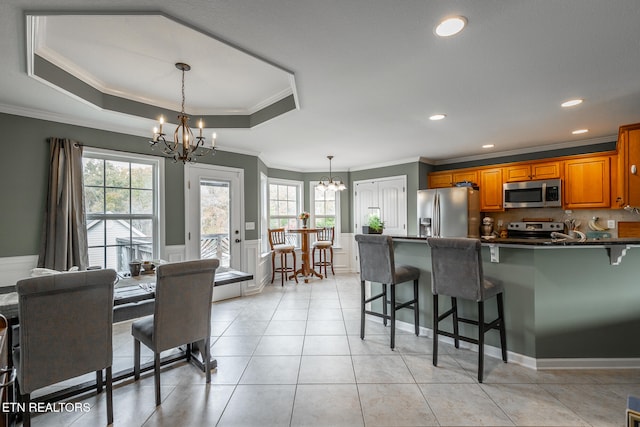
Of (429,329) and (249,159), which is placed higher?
(249,159)

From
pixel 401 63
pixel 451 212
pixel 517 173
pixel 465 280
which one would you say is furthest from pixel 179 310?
pixel 517 173

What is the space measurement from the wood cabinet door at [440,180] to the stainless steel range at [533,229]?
1272mm

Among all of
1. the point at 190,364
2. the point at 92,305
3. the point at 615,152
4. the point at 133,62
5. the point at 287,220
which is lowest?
the point at 190,364

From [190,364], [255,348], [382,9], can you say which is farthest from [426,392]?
[382,9]

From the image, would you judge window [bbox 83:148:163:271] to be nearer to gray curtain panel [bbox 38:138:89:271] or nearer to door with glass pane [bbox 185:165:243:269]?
gray curtain panel [bbox 38:138:89:271]

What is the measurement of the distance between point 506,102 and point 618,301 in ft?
6.66

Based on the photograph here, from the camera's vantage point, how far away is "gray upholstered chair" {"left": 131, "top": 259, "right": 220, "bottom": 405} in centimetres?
195


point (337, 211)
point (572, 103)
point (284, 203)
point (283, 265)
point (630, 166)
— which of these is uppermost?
point (572, 103)

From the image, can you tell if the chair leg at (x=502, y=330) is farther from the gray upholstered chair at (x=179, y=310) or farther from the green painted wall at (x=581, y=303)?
the gray upholstered chair at (x=179, y=310)

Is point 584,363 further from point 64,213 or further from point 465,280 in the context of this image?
point 64,213

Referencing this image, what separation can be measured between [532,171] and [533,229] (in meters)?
0.94

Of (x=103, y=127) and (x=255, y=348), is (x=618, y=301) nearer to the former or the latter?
(x=255, y=348)

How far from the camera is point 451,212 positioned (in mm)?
4777

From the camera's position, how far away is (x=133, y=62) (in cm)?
246
